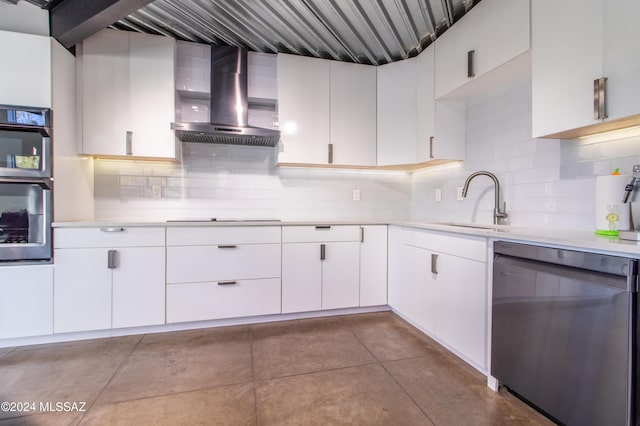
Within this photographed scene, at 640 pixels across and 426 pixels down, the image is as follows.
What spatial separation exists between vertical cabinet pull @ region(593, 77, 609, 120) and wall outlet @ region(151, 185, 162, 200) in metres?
3.15

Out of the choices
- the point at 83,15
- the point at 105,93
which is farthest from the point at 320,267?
the point at 83,15

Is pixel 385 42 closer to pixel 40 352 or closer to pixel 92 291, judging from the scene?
pixel 92 291

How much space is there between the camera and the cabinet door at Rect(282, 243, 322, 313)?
249cm

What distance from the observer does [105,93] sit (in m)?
2.34

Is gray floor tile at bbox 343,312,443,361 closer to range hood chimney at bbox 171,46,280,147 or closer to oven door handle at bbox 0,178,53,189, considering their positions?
range hood chimney at bbox 171,46,280,147

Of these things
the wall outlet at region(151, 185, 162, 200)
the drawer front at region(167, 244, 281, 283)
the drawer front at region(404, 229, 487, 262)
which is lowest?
the drawer front at region(167, 244, 281, 283)

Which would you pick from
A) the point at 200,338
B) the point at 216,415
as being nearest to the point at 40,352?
the point at 200,338

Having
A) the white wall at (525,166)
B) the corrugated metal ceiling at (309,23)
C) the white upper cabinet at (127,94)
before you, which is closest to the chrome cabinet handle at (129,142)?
the white upper cabinet at (127,94)

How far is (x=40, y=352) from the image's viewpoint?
1.96 meters

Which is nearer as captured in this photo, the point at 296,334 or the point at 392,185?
the point at 296,334

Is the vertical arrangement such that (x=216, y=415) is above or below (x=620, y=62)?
below

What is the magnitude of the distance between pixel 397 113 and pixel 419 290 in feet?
5.53

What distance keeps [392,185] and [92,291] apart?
2.94 m

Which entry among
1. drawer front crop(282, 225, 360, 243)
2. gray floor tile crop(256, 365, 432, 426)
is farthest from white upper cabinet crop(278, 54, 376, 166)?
gray floor tile crop(256, 365, 432, 426)
